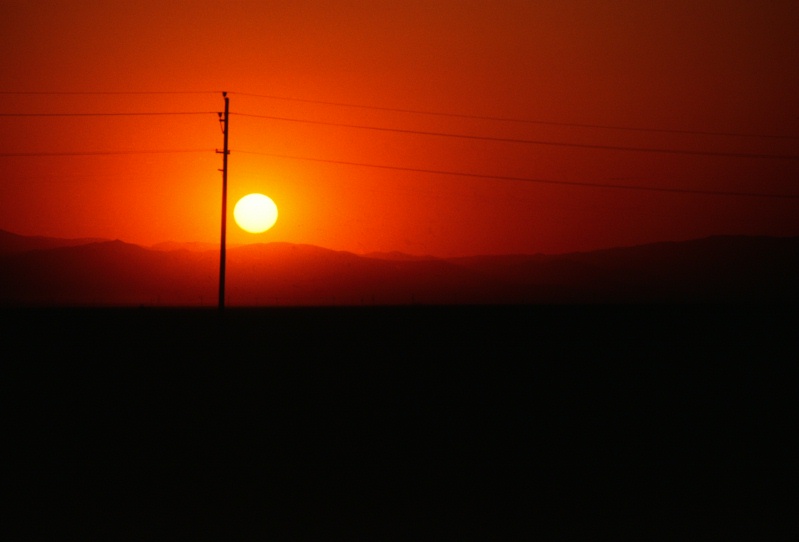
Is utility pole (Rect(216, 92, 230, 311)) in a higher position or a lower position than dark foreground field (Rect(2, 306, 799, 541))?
higher

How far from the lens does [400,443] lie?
14.0 m

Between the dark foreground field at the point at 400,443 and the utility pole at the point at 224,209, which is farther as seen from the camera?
the utility pole at the point at 224,209

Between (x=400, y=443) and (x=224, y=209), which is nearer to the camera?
(x=400, y=443)

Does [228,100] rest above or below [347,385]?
above

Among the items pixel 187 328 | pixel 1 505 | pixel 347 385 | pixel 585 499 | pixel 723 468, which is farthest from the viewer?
pixel 187 328

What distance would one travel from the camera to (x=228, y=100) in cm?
3177

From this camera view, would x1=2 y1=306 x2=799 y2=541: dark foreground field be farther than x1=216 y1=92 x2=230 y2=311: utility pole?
No

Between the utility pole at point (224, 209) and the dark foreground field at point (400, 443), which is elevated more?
the utility pole at point (224, 209)

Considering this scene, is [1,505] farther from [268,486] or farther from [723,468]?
[723,468]

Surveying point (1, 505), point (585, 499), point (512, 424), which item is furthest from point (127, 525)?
point (512, 424)

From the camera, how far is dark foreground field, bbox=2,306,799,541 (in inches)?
382

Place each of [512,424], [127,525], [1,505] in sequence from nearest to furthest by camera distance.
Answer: [127,525] → [1,505] → [512,424]

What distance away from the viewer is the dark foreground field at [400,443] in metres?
9.71

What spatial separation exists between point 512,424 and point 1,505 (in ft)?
29.4
